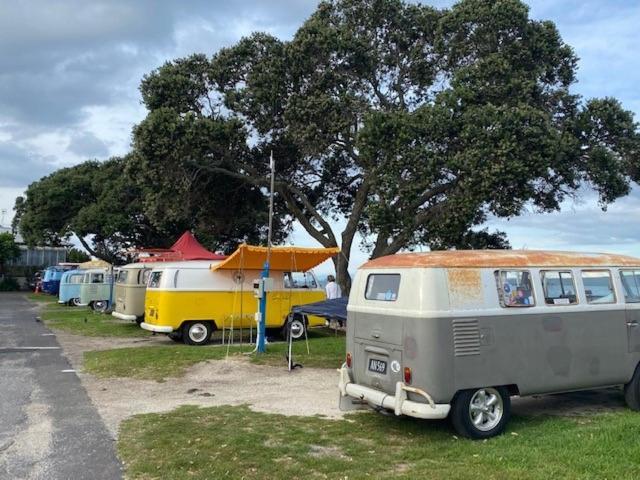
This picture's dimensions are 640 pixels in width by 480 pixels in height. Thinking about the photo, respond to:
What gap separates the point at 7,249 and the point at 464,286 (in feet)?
177

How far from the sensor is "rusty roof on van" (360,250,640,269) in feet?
23.4

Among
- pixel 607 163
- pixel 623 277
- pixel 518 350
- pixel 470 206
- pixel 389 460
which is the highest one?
pixel 607 163

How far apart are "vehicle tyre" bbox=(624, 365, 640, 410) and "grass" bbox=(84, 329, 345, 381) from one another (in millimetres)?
5653

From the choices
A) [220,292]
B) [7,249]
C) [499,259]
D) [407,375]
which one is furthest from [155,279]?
[7,249]

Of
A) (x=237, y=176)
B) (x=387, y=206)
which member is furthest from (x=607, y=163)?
(x=237, y=176)

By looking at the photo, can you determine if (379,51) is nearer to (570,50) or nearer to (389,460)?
(570,50)

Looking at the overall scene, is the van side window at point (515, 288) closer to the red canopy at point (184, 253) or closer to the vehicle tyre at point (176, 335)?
the vehicle tyre at point (176, 335)

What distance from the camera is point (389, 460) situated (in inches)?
247

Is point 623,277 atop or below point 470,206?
below

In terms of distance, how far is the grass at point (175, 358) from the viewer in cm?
1185

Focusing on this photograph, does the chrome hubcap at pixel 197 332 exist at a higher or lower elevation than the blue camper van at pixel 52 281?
lower

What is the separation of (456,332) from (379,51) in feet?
58.9

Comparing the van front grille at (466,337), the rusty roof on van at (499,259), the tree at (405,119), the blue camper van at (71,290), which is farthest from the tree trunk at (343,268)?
the van front grille at (466,337)

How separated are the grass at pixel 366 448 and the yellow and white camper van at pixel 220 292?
25.7 feet
